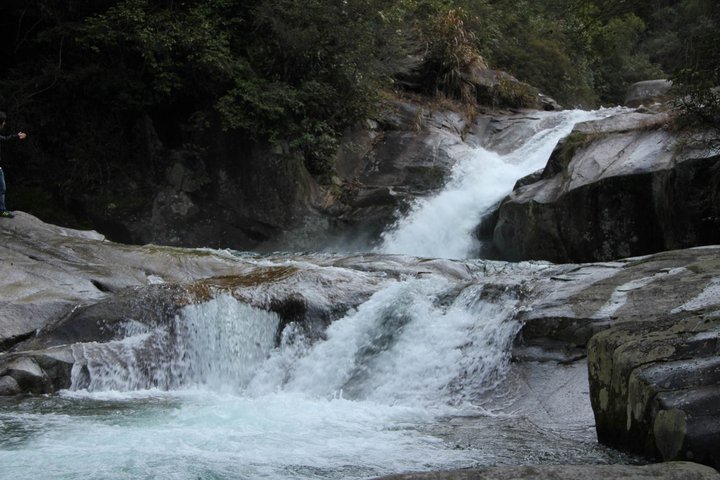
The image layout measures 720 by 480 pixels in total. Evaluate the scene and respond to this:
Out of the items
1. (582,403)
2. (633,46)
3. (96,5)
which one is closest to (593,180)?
(582,403)

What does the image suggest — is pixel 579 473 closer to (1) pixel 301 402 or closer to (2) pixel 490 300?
(1) pixel 301 402

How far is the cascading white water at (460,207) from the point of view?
13.7 m

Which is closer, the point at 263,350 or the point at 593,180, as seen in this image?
the point at 263,350

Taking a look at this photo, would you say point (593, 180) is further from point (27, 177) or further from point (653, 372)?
point (27, 177)

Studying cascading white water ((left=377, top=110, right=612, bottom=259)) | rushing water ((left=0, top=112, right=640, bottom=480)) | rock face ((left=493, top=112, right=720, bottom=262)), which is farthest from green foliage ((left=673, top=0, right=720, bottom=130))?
cascading white water ((left=377, top=110, right=612, bottom=259))

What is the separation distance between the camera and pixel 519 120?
18.0 meters

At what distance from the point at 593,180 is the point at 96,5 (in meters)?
10.6

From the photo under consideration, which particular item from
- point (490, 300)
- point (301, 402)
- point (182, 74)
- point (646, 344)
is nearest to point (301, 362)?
point (301, 402)

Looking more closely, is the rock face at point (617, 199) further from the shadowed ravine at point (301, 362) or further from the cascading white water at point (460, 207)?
the cascading white water at point (460, 207)

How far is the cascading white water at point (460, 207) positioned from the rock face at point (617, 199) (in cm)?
136

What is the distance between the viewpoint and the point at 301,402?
7.22 m

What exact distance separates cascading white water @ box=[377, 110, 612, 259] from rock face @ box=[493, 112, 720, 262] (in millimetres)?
1356

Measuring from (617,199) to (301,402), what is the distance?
226 inches

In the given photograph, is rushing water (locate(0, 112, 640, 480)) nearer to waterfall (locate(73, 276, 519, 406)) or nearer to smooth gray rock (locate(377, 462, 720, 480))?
waterfall (locate(73, 276, 519, 406))
